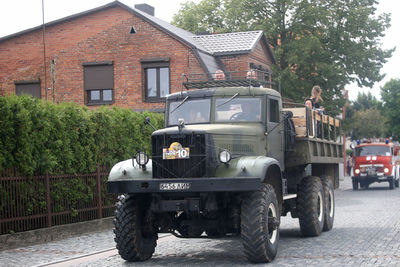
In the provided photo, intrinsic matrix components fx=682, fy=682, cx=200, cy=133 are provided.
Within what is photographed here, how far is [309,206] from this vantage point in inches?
491

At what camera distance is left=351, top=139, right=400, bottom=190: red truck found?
1252 inches

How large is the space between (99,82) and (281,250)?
21.7m

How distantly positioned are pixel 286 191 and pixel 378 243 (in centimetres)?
183

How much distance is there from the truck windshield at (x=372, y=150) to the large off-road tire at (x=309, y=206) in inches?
802

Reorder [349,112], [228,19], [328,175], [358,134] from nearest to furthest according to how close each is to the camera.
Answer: [328,175] < [228,19] < [358,134] < [349,112]

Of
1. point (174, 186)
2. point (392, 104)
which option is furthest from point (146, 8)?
point (392, 104)

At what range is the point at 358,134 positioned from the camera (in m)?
90.4

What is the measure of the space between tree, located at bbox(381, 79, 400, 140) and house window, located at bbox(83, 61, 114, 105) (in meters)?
54.7

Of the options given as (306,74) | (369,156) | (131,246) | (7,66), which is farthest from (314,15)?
(131,246)

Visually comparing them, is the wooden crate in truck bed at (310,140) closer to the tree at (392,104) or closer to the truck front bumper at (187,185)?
the truck front bumper at (187,185)

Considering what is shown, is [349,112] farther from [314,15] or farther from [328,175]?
[328,175]

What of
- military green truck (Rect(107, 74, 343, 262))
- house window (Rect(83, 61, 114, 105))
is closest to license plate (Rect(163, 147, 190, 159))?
military green truck (Rect(107, 74, 343, 262))

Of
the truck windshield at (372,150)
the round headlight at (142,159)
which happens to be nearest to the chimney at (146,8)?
the truck windshield at (372,150)

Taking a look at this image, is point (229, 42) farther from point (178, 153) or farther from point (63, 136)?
point (178, 153)
